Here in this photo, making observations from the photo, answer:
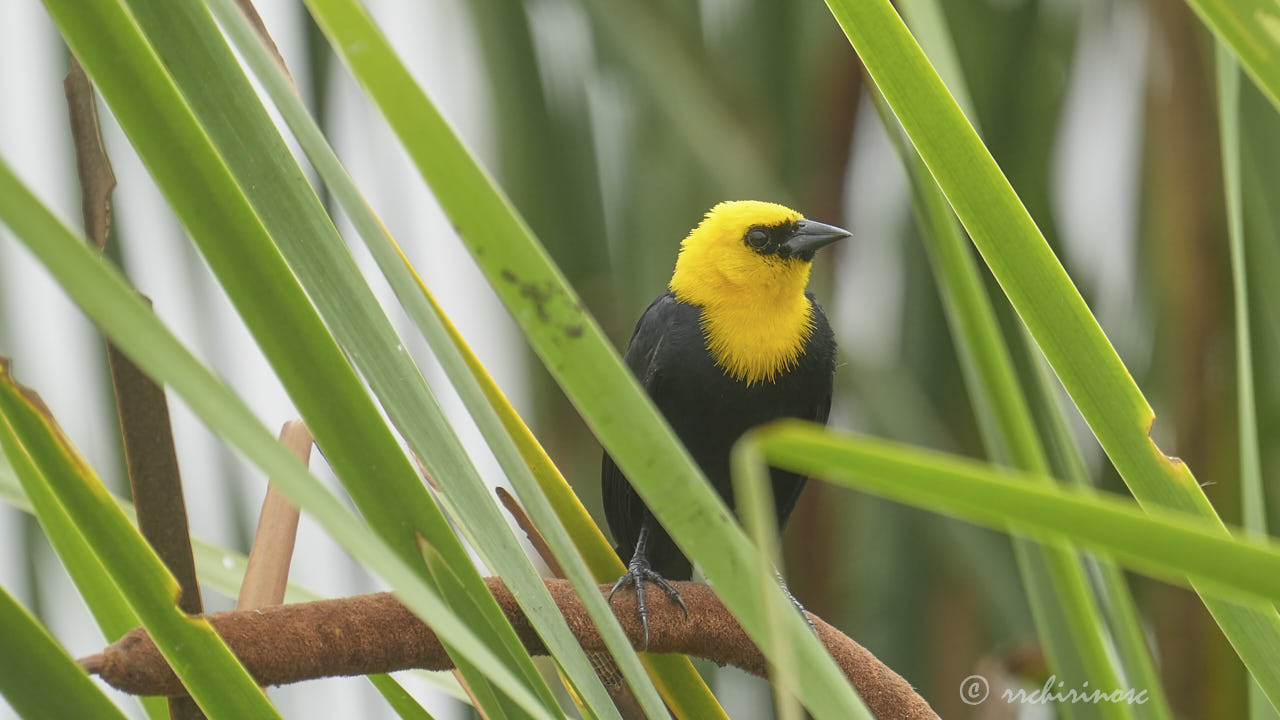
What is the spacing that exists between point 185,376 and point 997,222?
417 millimetres

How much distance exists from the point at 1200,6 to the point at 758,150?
3.54ft

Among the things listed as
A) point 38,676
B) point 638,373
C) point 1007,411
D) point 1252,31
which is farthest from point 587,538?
point 638,373

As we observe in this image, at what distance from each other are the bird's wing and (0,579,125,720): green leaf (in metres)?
1.35

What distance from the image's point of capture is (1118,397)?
0.66 m

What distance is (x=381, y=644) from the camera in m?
0.81

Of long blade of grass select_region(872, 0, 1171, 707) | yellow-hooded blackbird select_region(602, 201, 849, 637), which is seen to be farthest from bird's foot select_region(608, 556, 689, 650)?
long blade of grass select_region(872, 0, 1171, 707)

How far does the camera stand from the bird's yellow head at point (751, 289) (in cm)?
197

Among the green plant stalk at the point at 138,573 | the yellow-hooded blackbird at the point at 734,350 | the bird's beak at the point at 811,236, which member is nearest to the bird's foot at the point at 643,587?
the yellow-hooded blackbird at the point at 734,350

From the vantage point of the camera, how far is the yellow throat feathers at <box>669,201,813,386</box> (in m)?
1.97

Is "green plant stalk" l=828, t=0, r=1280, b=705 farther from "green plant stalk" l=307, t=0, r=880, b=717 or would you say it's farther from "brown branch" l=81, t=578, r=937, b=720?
"brown branch" l=81, t=578, r=937, b=720

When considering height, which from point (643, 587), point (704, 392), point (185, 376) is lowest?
point (643, 587)

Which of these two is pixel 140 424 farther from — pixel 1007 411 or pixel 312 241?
pixel 1007 411

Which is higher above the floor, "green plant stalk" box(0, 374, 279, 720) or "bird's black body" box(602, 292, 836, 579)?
"green plant stalk" box(0, 374, 279, 720)

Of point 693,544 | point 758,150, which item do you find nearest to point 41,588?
point 758,150
